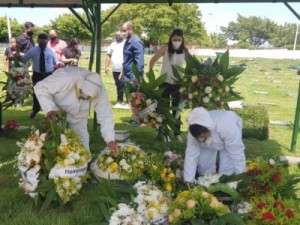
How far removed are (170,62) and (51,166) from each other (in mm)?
3430

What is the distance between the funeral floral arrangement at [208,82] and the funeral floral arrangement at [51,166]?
2.46 metres

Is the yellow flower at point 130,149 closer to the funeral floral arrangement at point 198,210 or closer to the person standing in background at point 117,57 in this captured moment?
the funeral floral arrangement at point 198,210

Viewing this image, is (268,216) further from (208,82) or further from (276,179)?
(208,82)

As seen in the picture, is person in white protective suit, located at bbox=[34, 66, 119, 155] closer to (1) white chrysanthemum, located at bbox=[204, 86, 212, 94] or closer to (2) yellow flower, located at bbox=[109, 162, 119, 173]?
(2) yellow flower, located at bbox=[109, 162, 119, 173]

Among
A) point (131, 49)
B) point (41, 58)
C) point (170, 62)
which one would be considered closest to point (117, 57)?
point (131, 49)

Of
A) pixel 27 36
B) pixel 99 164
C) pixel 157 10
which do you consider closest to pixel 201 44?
pixel 157 10

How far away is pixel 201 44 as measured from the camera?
6594 centimetres

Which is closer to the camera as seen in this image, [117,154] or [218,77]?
[117,154]

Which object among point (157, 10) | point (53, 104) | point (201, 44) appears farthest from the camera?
point (201, 44)

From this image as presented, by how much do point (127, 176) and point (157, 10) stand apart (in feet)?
170

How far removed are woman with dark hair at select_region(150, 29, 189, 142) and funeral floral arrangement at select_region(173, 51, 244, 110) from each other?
46 cm

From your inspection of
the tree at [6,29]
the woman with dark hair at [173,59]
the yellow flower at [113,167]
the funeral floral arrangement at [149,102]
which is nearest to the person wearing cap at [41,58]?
the woman with dark hair at [173,59]

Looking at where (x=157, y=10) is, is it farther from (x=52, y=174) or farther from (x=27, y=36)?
(x=52, y=174)

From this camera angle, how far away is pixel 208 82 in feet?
19.4
